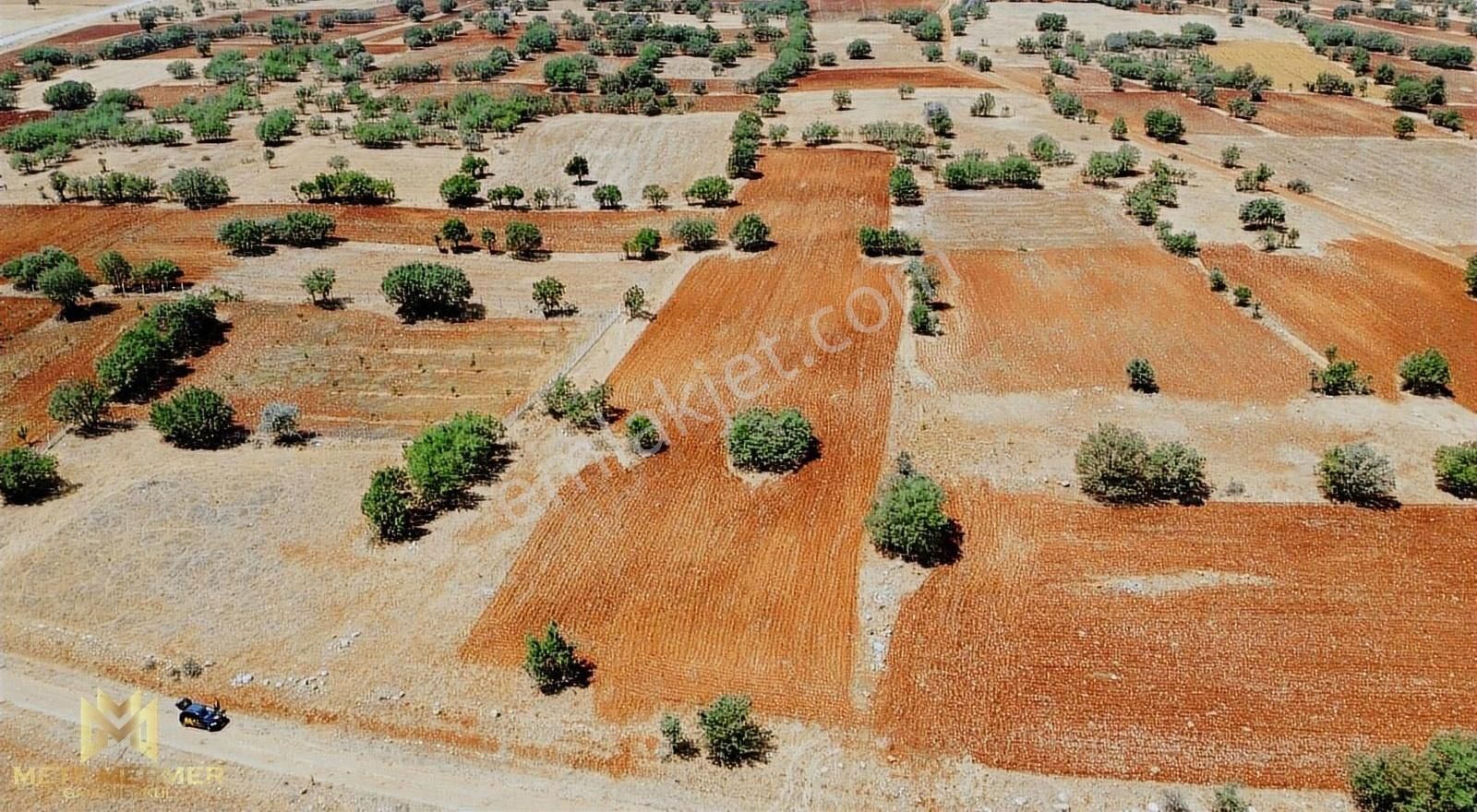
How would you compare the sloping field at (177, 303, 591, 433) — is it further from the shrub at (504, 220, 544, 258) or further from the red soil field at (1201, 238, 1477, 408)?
Answer: the red soil field at (1201, 238, 1477, 408)

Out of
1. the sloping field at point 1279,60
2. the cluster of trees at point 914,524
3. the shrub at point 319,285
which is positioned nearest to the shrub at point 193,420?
the shrub at point 319,285

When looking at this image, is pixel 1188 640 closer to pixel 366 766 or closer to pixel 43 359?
pixel 366 766

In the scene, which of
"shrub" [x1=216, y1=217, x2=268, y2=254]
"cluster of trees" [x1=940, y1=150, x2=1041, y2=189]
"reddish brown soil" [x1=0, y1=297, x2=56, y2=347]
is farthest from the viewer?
"cluster of trees" [x1=940, y1=150, x2=1041, y2=189]

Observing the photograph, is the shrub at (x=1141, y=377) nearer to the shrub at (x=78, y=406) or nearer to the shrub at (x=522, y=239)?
the shrub at (x=522, y=239)

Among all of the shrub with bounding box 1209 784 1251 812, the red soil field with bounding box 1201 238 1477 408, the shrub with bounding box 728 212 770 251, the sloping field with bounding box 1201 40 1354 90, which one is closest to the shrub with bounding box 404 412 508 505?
the shrub with bounding box 728 212 770 251

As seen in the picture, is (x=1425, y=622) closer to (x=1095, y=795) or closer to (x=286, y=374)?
(x=1095, y=795)

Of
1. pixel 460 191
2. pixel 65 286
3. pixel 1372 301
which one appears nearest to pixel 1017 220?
pixel 1372 301

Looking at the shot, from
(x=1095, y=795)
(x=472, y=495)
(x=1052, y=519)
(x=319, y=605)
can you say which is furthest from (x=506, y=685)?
(x=1052, y=519)
